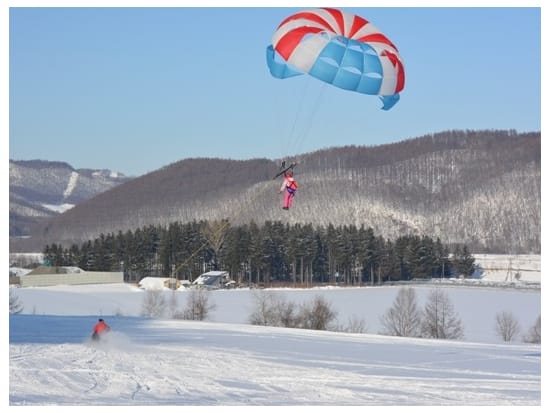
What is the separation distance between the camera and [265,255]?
73.0m

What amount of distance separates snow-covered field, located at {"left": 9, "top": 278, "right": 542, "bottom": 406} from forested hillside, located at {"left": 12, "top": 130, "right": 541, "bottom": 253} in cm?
9116

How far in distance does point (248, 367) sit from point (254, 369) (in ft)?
0.94

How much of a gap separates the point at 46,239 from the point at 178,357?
151 metres

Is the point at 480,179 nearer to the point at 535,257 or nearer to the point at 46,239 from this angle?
the point at 535,257

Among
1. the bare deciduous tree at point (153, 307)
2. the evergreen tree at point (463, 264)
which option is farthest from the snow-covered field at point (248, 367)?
the evergreen tree at point (463, 264)

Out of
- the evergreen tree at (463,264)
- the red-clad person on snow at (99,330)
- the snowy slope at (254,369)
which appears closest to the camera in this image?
the snowy slope at (254,369)

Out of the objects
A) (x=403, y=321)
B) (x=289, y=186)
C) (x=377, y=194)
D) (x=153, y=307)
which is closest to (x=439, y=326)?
(x=403, y=321)

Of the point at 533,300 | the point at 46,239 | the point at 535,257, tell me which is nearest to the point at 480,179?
the point at 535,257

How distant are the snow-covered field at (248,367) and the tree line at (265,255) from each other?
3732 centimetres

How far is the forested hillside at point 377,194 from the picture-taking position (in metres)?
134

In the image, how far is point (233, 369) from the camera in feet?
67.4

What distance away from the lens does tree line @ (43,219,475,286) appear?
72875 millimetres

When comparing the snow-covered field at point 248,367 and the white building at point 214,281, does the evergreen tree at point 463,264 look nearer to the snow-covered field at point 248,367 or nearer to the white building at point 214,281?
the white building at point 214,281

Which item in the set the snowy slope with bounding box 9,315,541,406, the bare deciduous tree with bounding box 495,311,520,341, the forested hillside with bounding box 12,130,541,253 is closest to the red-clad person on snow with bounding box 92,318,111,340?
the snowy slope with bounding box 9,315,541,406
